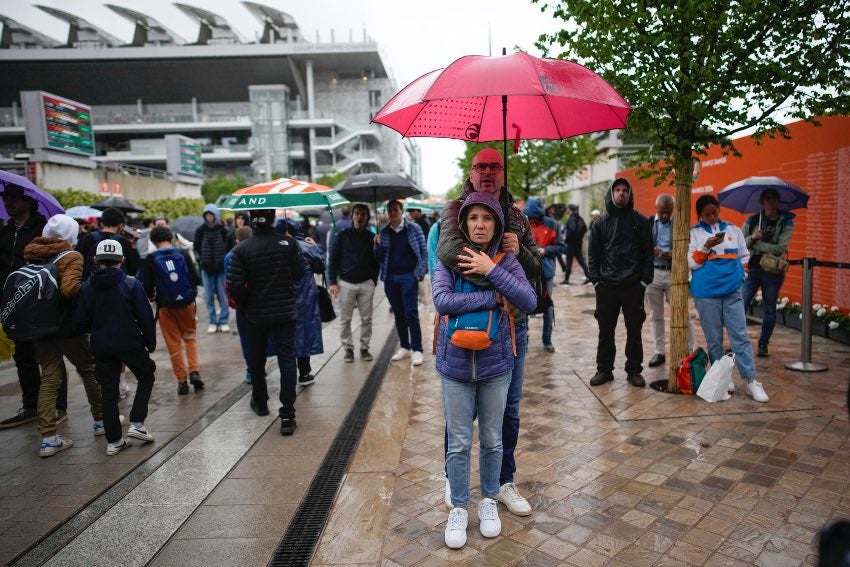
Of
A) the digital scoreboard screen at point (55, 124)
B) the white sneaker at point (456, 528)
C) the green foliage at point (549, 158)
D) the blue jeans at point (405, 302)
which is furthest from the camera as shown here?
the digital scoreboard screen at point (55, 124)

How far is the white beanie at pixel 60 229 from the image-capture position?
184 inches

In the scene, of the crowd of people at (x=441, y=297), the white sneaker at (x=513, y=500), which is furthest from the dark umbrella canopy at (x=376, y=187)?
the white sneaker at (x=513, y=500)

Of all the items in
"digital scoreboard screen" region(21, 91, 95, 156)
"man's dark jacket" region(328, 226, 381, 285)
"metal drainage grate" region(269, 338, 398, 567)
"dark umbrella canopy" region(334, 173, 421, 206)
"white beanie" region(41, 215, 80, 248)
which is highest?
"digital scoreboard screen" region(21, 91, 95, 156)

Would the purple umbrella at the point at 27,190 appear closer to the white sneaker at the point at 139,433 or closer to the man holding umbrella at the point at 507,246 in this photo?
the white sneaker at the point at 139,433

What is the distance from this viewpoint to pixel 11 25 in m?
70.5

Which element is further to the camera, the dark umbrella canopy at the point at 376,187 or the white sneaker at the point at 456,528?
the dark umbrella canopy at the point at 376,187

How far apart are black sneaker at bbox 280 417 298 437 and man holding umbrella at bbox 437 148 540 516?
→ 1.98m

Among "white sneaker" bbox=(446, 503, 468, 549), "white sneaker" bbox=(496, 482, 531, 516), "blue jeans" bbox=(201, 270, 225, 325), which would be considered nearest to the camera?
"white sneaker" bbox=(446, 503, 468, 549)

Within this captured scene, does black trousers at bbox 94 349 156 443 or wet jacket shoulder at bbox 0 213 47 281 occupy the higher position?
wet jacket shoulder at bbox 0 213 47 281

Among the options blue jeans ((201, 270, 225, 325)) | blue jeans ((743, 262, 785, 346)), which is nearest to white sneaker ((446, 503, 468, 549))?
blue jeans ((743, 262, 785, 346))

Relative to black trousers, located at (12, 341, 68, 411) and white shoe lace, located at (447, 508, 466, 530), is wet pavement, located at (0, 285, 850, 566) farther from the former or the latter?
black trousers, located at (12, 341, 68, 411)

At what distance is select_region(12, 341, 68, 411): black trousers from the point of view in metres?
5.27

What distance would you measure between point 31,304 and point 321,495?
2807mm

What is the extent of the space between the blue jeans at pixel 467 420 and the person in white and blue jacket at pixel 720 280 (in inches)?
117
